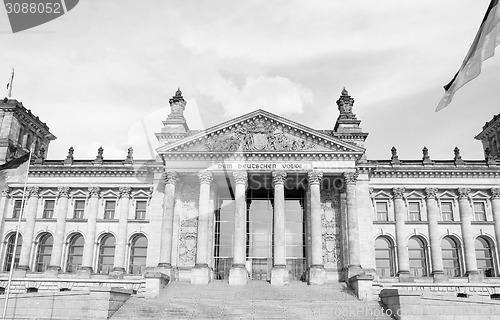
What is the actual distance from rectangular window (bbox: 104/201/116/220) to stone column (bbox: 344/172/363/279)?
24.6 m

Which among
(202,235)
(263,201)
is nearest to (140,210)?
(202,235)

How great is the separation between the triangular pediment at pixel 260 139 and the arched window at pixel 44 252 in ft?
55.9

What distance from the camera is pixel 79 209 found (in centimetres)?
5181

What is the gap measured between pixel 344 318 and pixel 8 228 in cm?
3765

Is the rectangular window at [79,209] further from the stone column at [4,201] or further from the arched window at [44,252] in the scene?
the stone column at [4,201]

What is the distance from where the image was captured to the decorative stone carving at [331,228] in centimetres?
4578

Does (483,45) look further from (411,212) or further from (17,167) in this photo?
(411,212)

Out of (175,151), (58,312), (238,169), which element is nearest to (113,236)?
(175,151)

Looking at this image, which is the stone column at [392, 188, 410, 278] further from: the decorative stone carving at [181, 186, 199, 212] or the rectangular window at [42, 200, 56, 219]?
the rectangular window at [42, 200, 56, 219]

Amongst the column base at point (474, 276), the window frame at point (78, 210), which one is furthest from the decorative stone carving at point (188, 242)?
the column base at point (474, 276)

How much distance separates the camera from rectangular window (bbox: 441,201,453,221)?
49938 mm

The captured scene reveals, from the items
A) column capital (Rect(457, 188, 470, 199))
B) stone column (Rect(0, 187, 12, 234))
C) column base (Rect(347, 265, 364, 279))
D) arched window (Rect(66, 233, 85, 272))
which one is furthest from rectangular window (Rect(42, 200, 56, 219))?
column capital (Rect(457, 188, 470, 199))

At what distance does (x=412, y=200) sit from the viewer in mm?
50344

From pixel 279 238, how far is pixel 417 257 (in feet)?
53.8
